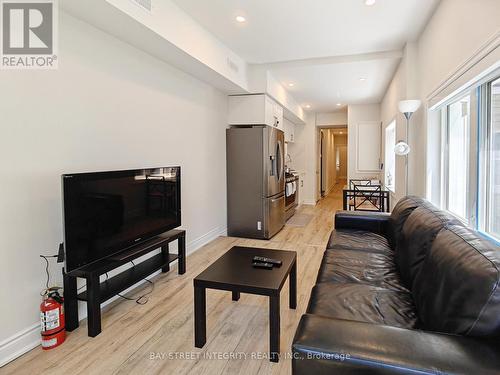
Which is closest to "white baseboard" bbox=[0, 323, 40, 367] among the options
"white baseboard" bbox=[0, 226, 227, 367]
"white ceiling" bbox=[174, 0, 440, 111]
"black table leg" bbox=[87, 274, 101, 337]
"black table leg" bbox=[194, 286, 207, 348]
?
"white baseboard" bbox=[0, 226, 227, 367]

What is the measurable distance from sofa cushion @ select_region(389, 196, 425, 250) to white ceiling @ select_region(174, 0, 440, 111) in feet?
6.24

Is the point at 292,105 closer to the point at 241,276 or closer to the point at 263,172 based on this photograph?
the point at 263,172

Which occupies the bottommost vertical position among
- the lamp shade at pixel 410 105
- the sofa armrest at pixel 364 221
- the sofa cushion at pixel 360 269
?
the sofa cushion at pixel 360 269

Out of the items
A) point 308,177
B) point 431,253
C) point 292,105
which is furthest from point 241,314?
point 308,177

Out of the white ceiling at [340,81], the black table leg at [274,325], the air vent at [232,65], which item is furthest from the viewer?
the white ceiling at [340,81]

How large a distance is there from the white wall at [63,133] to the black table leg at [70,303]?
177mm

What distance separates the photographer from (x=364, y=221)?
3307 millimetres

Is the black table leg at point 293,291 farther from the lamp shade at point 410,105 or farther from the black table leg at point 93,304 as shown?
the lamp shade at point 410,105

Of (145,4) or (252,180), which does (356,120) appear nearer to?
(252,180)

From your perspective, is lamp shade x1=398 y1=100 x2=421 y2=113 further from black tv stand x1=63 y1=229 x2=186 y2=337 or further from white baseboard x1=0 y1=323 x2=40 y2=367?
white baseboard x1=0 y1=323 x2=40 y2=367

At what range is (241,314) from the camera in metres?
2.50

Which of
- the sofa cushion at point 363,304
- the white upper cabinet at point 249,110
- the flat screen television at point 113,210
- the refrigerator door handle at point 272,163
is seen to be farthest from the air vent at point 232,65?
the sofa cushion at point 363,304

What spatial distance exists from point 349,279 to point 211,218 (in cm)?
287

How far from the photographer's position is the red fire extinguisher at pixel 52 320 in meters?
2.02
